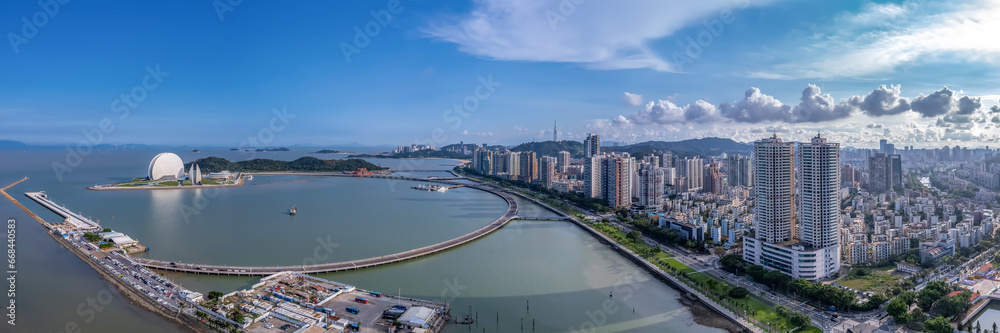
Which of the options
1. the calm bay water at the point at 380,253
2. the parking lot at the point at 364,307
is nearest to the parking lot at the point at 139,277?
the calm bay water at the point at 380,253

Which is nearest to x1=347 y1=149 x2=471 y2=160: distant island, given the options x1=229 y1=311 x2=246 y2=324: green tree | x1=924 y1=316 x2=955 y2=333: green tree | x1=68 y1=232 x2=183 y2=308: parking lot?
x1=68 y1=232 x2=183 y2=308: parking lot

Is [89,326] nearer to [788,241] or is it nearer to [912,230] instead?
[788,241]

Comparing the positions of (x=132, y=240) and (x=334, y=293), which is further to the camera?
(x=132, y=240)

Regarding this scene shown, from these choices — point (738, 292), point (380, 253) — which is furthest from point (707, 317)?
point (380, 253)

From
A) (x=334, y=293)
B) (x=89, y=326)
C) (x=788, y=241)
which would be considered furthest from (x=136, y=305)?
(x=788, y=241)

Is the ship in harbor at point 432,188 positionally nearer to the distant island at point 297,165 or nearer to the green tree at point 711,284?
the distant island at point 297,165

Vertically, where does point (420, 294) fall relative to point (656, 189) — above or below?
below
